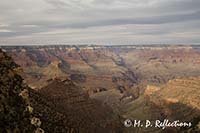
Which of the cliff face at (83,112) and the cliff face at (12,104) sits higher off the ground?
the cliff face at (12,104)

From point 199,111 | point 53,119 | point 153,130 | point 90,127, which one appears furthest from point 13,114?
point 199,111

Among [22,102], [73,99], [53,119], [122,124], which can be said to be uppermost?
[22,102]

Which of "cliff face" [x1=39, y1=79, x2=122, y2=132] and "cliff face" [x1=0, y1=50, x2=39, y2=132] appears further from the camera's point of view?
"cliff face" [x1=39, y1=79, x2=122, y2=132]

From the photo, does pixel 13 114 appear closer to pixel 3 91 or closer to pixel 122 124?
pixel 3 91

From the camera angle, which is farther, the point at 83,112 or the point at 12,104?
the point at 83,112

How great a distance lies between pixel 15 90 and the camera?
8569 centimetres

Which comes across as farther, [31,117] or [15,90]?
[15,90]

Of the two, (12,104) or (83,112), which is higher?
(12,104)

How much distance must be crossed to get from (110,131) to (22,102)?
9455 centimetres

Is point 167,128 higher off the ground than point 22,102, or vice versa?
point 22,102

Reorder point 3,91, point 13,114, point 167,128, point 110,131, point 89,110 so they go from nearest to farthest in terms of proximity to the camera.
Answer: point 13,114, point 3,91, point 167,128, point 110,131, point 89,110

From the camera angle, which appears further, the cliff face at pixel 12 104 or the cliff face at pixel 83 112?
the cliff face at pixel 83 112

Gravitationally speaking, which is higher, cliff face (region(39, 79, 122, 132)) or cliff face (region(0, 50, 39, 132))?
cliff face (region(0, 50, 39, 132))

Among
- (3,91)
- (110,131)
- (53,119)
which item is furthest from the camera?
(110,131)
